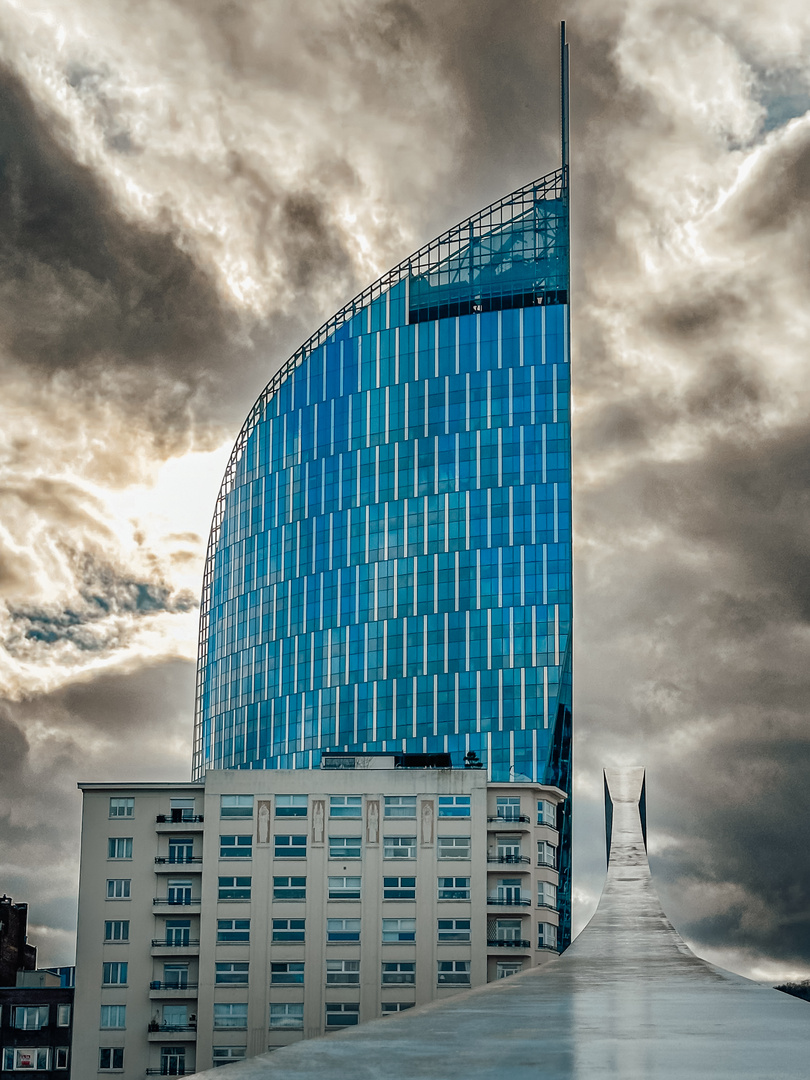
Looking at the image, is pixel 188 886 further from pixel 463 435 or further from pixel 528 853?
pixel 463 435

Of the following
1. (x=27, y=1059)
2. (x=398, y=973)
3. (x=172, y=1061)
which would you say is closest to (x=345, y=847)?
(x=398, y=973)

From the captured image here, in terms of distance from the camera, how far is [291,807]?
3912 inches

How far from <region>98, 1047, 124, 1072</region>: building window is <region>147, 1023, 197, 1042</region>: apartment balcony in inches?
97.9

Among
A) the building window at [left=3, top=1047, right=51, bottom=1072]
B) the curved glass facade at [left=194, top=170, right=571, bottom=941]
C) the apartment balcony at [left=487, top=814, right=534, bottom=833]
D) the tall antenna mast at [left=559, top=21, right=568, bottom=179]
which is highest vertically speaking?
the tall antenna mast at [left=559, top=21, right=568, bottom=179]

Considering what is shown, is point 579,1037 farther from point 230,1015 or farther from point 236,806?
point 236,806

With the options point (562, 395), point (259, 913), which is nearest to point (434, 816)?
point (259, 913)

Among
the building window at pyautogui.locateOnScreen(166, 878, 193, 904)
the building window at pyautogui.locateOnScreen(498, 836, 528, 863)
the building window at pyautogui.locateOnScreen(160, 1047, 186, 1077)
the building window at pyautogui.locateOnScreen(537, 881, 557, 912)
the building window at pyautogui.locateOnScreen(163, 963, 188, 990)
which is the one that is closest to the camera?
the building window at pyautogui.locateOnScreen(160, 1047, 186, 1077)

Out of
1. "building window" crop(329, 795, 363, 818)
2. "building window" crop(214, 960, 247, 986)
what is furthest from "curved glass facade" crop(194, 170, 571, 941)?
"building window" crop(214, 960, 247, 986)

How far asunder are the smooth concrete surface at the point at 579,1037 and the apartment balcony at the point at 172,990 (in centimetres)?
4610

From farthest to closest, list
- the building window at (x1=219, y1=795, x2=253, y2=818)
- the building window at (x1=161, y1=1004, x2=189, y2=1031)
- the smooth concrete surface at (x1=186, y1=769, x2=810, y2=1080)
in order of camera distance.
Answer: the building window at (x1=219, y1=795, x2=253, y2=818), the building window at (x1=161, y1=1004, x2=189, y2=1031), the smooth concrete surface at (x1=186, y1=769, x2=810, y2=1080)

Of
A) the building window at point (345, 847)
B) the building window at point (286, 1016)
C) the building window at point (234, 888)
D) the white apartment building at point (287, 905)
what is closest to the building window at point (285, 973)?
the white apartment building at point (287, 905)

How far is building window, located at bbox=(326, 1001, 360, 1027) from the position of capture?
308ft

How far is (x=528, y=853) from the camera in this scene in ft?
329

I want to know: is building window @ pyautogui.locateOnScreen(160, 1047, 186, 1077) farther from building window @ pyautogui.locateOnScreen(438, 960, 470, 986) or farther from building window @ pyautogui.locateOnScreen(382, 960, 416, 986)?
building window @ pyautogui.locateOnScreen(438, 960, 470, 986)
